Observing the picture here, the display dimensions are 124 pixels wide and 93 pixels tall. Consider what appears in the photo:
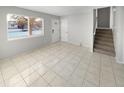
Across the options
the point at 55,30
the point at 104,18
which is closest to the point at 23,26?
the point at 55,30

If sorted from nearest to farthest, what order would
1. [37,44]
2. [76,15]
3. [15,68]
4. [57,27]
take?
[15,68] < [37,44] < [76,15] < [57,27]

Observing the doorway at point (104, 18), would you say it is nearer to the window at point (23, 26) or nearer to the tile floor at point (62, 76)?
the window at point (23, 26)

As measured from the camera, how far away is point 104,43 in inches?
219

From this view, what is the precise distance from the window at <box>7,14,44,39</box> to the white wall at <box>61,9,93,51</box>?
2.21 metres

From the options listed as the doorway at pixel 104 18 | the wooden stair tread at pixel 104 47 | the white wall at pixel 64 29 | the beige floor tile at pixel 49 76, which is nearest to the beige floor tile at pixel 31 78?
the beige floor tile at pixel 49 76

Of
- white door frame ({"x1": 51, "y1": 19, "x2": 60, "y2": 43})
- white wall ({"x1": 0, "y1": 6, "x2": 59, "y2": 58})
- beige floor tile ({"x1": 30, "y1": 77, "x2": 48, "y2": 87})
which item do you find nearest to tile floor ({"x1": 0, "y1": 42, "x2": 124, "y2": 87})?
beige floor tile ({"x1": 30, "y1": 77, "x2": 48, "y2": 87})

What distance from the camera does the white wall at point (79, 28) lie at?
665 cm

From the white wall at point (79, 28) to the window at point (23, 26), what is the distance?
2207 millimetres

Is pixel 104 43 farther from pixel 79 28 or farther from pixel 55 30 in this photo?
pixel 55 30

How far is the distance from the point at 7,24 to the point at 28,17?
1.41 metres

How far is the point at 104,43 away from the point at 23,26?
4.48 meters
